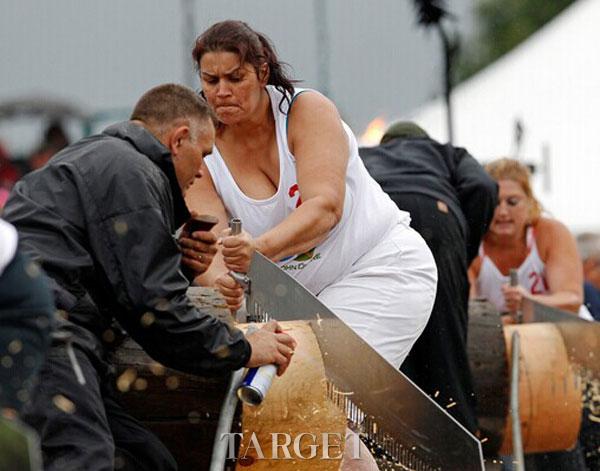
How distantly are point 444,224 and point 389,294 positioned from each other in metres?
1.22

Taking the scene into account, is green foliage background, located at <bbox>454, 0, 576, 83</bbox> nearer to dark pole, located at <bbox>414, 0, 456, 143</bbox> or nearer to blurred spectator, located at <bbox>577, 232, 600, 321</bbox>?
dark pole, located at <bbox>414, 0, 456, 143</bbox>

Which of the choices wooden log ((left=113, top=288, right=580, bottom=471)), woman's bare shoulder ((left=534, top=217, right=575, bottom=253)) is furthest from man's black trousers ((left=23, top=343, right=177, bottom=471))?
woman's bare shoulder ((left=534, top=217, right=575, bottom=253))

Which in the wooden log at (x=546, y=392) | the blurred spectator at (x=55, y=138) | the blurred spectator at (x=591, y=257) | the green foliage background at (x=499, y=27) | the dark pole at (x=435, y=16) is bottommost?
the wooden log at (x=546, y=392)

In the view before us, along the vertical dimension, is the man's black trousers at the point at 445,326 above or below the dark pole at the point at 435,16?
below

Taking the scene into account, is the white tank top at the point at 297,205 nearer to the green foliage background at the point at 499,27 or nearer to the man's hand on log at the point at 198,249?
the man's hand on log at the point at 198,249

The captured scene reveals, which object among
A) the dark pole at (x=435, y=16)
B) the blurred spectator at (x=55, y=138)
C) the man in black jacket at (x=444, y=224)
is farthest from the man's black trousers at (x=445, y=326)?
the dark pole at (x=435, y=16)

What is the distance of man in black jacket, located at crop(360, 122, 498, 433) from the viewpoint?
19.9 ft

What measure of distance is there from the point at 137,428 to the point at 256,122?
135 cm

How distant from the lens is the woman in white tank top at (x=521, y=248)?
24.7 ft

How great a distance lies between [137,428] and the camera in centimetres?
430

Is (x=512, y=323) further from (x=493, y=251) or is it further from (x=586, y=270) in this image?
(x=586, y=270)

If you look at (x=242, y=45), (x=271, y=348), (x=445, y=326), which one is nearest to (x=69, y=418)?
(x=271, y=348)

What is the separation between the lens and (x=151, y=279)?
3908 millimetres

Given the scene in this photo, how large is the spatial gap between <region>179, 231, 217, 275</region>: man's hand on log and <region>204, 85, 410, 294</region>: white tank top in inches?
20.0
